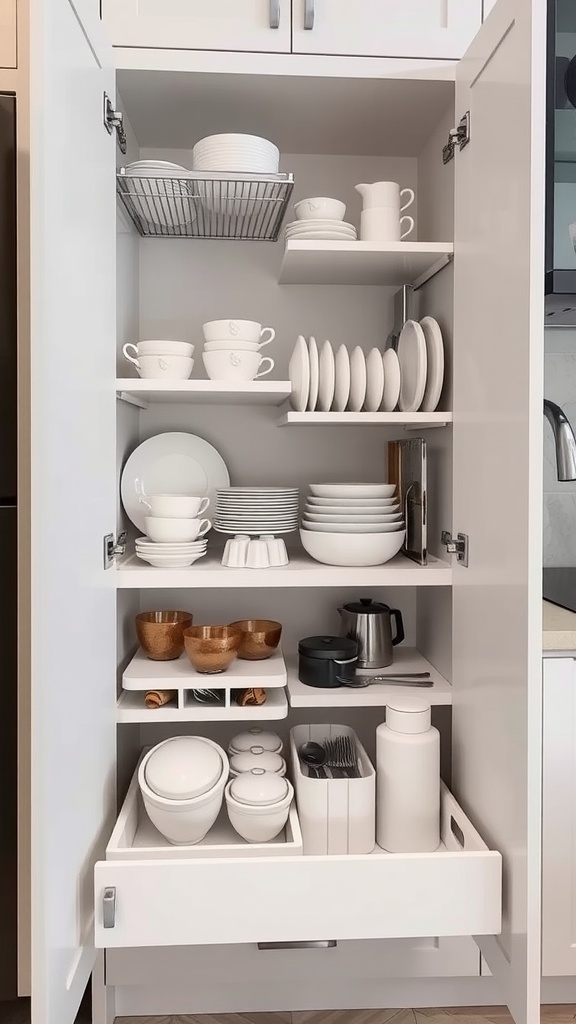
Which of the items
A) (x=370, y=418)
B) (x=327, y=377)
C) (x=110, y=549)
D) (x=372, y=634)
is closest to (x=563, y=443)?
(x=370, y=418)

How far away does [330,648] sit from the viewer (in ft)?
5.09

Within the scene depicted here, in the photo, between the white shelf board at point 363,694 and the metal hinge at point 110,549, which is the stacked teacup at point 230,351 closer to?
the metal hinge at point 110,549

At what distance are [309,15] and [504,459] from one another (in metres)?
0.86

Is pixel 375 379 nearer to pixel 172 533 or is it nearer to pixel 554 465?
pixel 172 533

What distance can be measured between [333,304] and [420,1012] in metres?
1.46

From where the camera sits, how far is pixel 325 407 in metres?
1.53

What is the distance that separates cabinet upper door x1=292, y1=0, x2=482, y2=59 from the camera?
1.42 m

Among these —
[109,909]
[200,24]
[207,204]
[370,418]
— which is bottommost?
[109,909]

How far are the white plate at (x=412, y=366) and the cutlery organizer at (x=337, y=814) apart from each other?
692 mm

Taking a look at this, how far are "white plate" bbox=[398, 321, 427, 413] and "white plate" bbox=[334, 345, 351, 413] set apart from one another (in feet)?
0.41

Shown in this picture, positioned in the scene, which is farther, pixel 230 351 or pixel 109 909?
pixel 230 351

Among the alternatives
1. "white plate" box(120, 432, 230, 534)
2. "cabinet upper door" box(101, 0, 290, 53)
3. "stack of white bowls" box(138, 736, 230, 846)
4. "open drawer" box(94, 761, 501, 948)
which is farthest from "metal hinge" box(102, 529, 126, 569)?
"cabinet upper door" box(101, 0, 290, 53)

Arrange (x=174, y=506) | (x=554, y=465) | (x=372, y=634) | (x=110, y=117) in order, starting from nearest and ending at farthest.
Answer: (x=110, y=117) < (x=174, y=506) < (x=372, y=634) < (x=554, y=465)

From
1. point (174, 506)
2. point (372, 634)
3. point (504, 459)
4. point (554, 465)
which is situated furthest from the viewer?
point (554, 465)
